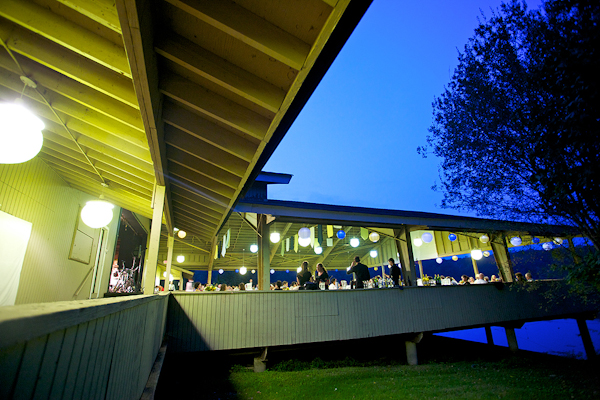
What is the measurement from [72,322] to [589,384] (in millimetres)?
9333

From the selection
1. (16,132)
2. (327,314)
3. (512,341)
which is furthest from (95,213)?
(512,341)

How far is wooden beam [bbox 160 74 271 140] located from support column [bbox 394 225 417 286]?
7.34 meters

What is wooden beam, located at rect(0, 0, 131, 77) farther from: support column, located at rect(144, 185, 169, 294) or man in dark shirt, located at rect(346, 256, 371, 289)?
man in dark shirt, located at rect(346, 256, 371, 289)

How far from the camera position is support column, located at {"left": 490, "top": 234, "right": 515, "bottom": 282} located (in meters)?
10.5

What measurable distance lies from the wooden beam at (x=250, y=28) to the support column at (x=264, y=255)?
5625mm

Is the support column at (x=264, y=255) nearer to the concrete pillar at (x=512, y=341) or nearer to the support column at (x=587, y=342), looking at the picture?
the concrete pillar at (x=512, y=341)

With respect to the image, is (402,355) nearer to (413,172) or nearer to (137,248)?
(137,248)

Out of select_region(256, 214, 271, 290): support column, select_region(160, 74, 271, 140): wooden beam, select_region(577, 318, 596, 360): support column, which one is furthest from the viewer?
select_region(577, 318, 596, 360): support column

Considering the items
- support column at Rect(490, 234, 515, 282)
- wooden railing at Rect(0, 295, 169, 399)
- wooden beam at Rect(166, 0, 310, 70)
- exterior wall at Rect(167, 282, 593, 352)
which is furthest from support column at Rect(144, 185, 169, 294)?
support column at Rect(490, 234, 515, 282)

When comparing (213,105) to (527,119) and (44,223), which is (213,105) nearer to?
(44,223)

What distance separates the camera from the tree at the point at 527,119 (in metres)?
5.07

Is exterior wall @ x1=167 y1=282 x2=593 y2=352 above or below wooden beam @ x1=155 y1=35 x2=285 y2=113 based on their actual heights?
below

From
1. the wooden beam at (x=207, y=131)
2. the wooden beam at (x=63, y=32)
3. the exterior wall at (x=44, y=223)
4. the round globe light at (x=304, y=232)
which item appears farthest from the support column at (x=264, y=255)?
the wooden beam at (x=63, y=32)

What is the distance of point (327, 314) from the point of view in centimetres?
725
